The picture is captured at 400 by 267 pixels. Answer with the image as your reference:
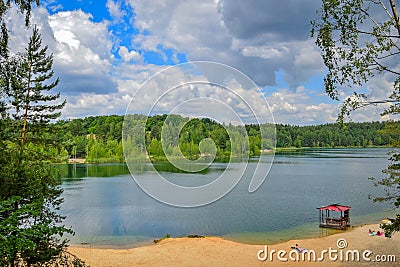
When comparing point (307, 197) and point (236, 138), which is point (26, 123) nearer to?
point (236, 138)

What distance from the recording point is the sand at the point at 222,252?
12352 mm

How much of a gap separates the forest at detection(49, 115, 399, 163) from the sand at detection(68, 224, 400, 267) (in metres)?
4.04

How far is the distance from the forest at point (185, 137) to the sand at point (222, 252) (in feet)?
13.3

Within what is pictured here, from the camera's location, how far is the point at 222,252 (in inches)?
545

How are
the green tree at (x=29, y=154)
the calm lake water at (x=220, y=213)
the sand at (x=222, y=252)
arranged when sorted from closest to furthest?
the green tree at (x=29, y=154), the sand at (x=222, y=252), the calm lake water at (x=220, y=213)

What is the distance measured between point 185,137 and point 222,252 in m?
5.59

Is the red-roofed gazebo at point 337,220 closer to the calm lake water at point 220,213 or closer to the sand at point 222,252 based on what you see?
the calm lake water at point 220,213

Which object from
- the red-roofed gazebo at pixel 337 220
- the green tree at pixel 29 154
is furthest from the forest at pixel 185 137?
the red-roofed gazebo at pixel 337 220

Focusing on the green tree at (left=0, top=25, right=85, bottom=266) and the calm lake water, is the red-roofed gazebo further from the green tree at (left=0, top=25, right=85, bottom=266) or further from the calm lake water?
the green tree at (left=0, top=25, right=85, bottom=266)

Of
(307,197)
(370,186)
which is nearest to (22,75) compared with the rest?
(307,197)

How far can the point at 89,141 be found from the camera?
241ft

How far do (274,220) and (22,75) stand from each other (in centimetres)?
1570

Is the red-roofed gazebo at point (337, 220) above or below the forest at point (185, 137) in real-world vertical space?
below

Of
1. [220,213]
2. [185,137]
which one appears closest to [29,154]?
[185,137]
